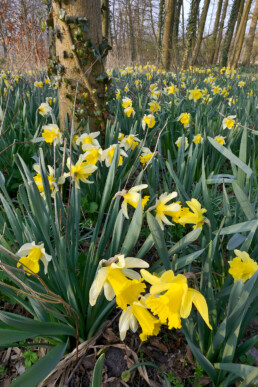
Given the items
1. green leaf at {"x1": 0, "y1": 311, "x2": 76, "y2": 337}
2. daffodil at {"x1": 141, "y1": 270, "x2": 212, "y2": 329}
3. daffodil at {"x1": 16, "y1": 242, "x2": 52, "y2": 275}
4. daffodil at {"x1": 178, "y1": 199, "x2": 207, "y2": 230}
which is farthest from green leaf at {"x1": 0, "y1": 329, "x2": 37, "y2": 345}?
daffodil at {"x1": 178, "y1": 199, "x2": 207, "y2": 230}

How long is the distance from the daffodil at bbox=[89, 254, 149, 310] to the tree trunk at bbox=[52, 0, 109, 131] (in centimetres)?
157

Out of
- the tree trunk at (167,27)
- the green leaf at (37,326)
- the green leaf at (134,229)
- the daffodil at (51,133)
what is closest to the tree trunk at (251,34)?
the tree trunk at (167,27)

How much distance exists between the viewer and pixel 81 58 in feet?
7.07

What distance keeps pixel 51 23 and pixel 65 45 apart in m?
0.24

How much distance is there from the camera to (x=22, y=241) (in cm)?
111

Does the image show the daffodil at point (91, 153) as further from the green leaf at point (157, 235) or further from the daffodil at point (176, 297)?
the daffodil at point (176, 297)

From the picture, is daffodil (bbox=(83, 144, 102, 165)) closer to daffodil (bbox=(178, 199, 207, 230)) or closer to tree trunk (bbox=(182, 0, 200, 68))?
daffodil (bbox=(178, 199, 207, 230))

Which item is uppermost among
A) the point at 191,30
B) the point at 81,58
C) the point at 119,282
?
the point at 191,30

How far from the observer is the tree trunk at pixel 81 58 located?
2.04 m

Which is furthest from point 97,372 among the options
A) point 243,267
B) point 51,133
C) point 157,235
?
point 51,133

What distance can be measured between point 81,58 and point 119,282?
6.63 ft

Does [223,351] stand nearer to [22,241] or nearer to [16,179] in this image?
[22,241]

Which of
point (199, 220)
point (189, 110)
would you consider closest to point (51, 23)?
point (189, 110)

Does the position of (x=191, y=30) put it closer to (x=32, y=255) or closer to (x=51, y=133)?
(x=51, y=133)
